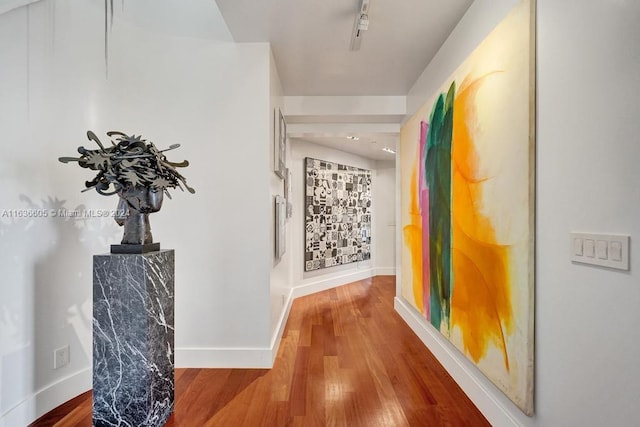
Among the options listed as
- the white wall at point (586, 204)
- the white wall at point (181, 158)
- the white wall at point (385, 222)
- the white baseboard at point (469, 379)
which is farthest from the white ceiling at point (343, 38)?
the white wall at point (385, 222)

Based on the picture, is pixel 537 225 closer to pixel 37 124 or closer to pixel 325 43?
pixel 325 43

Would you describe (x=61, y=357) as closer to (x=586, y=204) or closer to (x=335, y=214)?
(x=586, y=204)

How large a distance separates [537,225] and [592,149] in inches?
16.2

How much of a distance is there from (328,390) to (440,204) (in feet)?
5.21

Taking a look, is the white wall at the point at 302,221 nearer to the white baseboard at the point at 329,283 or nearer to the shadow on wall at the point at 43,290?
the white baseboard at the point at 329,283

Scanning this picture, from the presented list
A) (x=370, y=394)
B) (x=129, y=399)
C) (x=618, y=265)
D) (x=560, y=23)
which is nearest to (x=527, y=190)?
(x=618, y=265)

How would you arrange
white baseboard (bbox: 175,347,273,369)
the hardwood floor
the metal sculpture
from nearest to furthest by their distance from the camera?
1. the metal sculpture
2. the hardwood floor
3. white baseboard (bbox: 175,347,273,369)

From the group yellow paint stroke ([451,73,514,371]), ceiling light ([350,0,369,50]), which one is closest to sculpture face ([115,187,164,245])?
ceiling light ([350,0,369,50])

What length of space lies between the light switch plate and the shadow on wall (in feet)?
9.02

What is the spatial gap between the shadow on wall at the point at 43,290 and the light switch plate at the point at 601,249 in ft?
9.02

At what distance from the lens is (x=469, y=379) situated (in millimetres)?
2070

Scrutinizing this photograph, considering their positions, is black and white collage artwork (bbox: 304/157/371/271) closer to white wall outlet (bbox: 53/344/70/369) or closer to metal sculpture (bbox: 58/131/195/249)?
white wall outlet (bbox: 53/344/70/369)

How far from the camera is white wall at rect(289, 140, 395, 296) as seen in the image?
4828 mm

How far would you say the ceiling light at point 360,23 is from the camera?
202 centimetres
